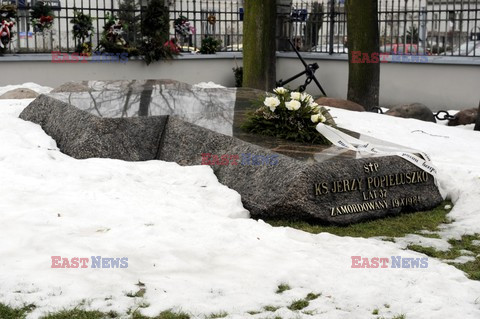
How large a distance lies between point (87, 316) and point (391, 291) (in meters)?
1.95

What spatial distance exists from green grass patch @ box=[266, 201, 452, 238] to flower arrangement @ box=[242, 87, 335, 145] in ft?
4.22

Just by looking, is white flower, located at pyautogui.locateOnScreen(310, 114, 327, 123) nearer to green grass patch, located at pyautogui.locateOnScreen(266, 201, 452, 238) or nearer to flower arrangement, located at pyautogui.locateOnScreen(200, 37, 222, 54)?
green grass patch, located at pyautogui.locateOnScreen(266, 201, 452, 238)

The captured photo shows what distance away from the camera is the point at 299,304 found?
490cm

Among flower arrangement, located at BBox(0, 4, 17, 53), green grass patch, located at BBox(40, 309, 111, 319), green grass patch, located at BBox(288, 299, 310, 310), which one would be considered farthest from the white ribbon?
flower arrangement, located at BBox(0, 4, 17, 53)

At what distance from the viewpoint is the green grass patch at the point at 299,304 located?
16.0 ft

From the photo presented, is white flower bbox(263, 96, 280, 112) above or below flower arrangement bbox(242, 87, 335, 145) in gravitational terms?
above

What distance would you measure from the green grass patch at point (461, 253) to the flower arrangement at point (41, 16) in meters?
12.7

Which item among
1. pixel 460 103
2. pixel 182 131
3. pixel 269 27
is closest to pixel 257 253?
pixel 182 131

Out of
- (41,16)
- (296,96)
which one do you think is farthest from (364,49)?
(41,16)

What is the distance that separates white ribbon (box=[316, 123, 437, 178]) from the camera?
7.58 metres

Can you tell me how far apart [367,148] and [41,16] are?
1125 cm

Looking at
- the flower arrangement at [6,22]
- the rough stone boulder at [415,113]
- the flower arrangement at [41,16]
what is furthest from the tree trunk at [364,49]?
the flower arrangement at [6,22]

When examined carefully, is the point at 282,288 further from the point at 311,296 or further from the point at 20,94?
the point at 20,94

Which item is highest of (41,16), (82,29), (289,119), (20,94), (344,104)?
(41,16)
